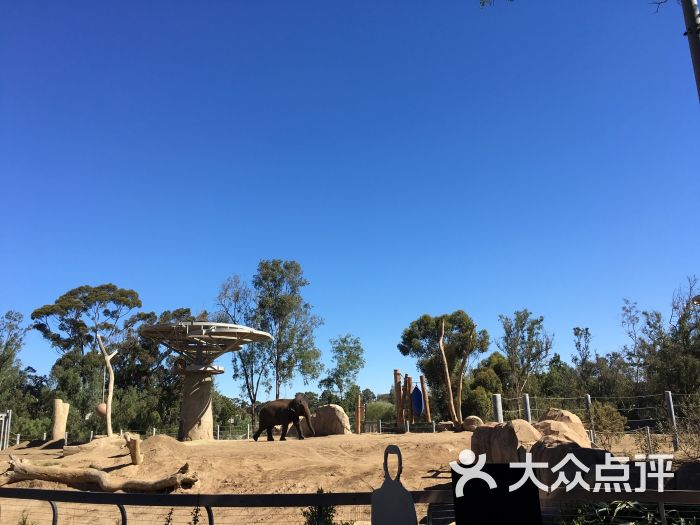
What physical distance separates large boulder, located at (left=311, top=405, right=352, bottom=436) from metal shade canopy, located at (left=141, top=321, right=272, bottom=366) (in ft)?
13.8

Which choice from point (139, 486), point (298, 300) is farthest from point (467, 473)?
point (298, 300)

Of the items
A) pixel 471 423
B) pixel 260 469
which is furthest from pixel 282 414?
pixel 260 469

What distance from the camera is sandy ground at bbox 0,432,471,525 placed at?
10109 millimetres

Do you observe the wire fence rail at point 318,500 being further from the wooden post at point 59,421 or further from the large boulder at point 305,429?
the wooden post at point 59,421

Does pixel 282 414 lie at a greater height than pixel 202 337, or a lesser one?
lesser

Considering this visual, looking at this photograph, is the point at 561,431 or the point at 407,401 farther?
the point at 407,401

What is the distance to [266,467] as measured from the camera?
13.4 metres

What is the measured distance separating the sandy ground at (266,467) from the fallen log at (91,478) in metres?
0.23

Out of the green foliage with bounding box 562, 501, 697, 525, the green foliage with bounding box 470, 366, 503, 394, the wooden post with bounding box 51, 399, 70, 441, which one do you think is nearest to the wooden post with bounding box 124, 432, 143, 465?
the green foliage with bounding box 562, 501, 697, 525

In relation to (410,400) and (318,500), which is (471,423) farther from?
(318,500)

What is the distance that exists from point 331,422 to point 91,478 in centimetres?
1166

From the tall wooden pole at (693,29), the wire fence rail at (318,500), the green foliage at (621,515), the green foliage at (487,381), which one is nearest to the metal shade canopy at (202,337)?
the green foliage at (487,381)

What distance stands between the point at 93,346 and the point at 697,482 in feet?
134

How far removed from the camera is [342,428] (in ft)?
73.4
